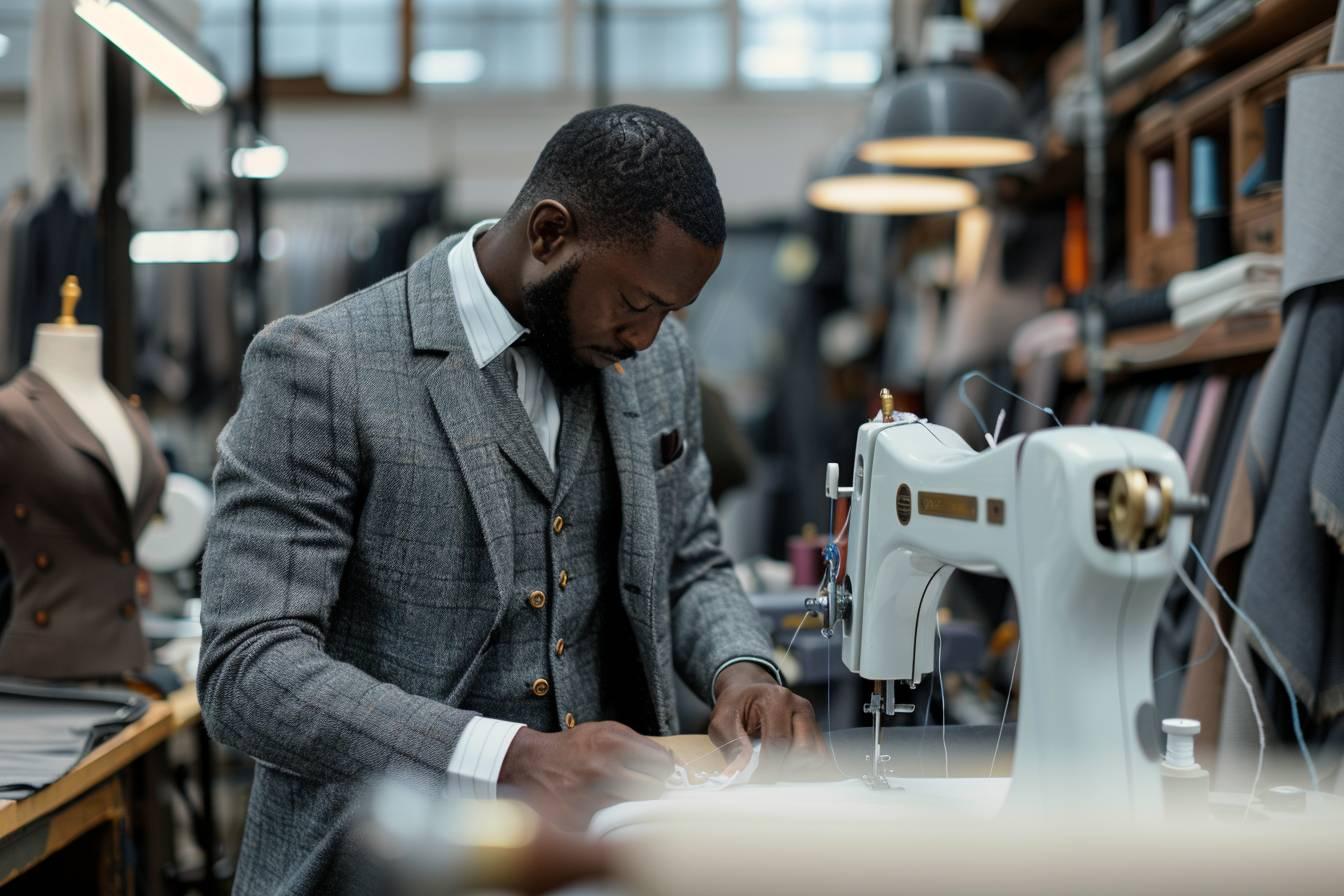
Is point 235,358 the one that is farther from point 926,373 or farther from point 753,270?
point 753,270

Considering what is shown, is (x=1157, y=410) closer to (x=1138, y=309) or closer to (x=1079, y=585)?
(x=1138, y=309)

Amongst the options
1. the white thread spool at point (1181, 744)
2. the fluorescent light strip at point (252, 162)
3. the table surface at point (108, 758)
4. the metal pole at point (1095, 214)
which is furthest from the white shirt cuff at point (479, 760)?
the fluorescent light strip at point (252, 162)

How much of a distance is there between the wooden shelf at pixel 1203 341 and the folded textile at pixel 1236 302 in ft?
0.06

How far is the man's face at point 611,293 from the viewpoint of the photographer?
1.22 metres

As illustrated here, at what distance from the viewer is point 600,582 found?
1.39 meters

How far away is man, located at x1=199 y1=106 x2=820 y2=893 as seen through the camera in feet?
3.80

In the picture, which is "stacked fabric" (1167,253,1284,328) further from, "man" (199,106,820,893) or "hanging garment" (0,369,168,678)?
"hanging garment" (0,369,168,678)

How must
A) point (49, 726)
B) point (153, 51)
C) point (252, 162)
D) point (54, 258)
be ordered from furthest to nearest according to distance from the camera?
point (54, 258) → point (252, 162) → point (153, 51) → point (49, 726)

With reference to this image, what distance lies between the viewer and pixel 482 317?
1.32 meters

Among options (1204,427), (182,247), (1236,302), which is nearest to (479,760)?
(1236,302)

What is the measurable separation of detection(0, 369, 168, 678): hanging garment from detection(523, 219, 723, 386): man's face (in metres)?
1.09

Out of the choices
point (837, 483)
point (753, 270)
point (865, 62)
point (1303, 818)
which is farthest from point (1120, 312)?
point (865, 62)

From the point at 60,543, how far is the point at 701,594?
1.14 m

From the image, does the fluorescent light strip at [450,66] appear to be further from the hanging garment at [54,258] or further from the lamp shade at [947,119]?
the lamp shade at [947,119]
